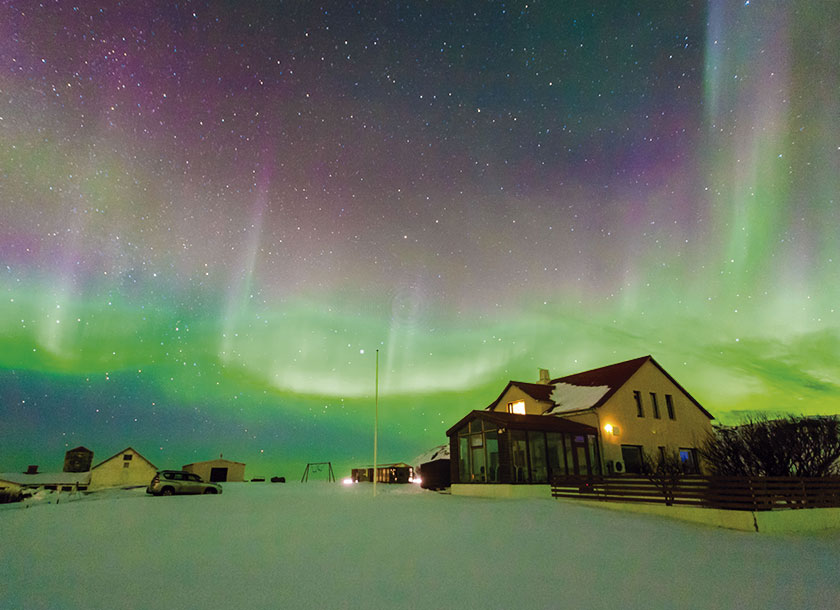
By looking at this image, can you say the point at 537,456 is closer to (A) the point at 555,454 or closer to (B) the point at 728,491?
(A) the point at 555,454

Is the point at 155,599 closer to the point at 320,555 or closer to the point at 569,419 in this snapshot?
the point at 320,555

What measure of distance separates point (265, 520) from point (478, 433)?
45.8 ft

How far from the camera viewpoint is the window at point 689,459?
27655 mm

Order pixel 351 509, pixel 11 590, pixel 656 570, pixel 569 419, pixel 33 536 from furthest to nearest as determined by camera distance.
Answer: pixel 569 419 → pixel 351 509 → pixel 33 536 → pixel 656 570 → pixel 11 590

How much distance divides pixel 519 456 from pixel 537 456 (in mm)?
1143

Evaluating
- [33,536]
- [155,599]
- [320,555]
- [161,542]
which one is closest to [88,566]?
[161,542]

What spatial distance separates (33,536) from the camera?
955 cm

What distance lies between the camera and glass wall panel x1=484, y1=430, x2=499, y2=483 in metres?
22.4

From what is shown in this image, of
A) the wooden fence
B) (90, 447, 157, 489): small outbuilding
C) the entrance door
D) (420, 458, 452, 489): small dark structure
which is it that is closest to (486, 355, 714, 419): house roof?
the entrance door

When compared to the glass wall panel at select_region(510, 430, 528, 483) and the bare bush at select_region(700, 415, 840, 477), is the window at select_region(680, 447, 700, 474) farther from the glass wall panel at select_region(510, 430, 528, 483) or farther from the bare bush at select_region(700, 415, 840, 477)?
the glass wall panel at select_region(510, 430, 528, 483)

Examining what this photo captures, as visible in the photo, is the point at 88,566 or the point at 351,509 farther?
the point at 351,509

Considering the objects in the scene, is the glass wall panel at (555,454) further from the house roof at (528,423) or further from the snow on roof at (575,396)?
the snow on roof at (575,396)

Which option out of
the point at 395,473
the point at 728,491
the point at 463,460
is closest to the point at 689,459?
the point at 463,460

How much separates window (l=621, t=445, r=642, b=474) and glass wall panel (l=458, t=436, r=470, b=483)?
9084 mm
